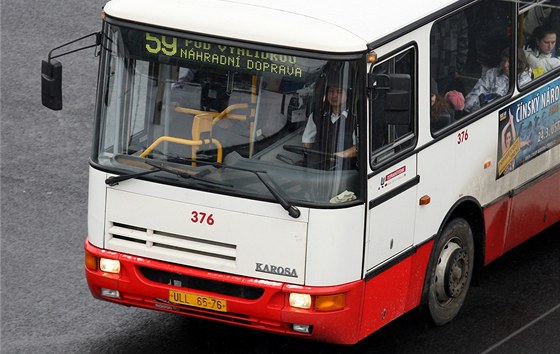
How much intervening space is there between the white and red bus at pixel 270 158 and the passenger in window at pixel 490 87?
0.47m

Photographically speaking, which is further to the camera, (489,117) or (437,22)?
(489,117)

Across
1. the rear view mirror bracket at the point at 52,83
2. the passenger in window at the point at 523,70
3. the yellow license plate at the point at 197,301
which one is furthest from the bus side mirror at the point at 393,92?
the passenger in window at the point at 523,70

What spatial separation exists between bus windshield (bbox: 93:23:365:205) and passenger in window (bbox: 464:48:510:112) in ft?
5.91

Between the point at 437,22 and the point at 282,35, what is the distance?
58.2 inches

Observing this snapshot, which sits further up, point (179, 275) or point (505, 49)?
point (505, 49)

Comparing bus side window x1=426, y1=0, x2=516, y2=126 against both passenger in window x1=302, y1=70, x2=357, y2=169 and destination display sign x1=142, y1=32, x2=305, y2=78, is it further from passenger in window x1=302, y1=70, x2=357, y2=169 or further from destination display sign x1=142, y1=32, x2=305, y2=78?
destination display sign x1=142, y1=32, x2=305, y2=78

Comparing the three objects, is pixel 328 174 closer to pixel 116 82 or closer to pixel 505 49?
pixel 116 82

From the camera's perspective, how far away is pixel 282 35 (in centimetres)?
1025

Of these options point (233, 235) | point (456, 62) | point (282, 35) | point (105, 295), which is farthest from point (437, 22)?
point (105, 295)

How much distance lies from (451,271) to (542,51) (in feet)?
6.89

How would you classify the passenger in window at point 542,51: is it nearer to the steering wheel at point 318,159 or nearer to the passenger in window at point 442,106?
the passenger in window at point 442,106

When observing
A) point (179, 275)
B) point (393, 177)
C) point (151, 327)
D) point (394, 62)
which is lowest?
point (151, 327)

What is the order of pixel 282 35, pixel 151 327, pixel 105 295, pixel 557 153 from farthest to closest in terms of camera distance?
pixel 557 153 → pixel 151 327 → pixel 105 295 → pixel 282 35

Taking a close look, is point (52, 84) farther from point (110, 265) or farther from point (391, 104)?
point (391, 104)
